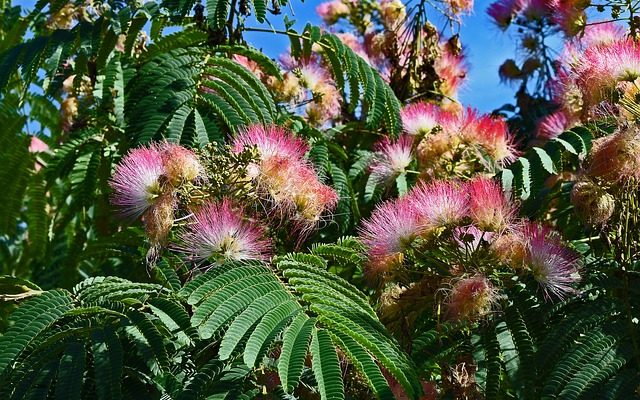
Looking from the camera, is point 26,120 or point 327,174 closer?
point 327,174

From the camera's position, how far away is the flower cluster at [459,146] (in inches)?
141

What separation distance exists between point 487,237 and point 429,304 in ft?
0.89

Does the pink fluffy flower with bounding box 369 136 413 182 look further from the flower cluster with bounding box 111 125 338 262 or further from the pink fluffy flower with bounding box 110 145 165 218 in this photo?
the pink fluffy flower with bounding box 110 145 165 218

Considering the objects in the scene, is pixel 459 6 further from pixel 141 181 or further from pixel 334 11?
pixel 141 181

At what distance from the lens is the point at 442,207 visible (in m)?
2.72

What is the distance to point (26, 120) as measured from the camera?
4.34 meters

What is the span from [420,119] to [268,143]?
1088 mm

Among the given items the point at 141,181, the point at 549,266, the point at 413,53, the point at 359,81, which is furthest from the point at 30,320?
the point at 413,53

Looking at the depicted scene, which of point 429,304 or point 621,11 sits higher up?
point 621,11

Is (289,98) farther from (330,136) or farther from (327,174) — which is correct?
(327,174)

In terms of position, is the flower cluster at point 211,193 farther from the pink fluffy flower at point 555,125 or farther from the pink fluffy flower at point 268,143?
the pink fluffy flower at point 555,125

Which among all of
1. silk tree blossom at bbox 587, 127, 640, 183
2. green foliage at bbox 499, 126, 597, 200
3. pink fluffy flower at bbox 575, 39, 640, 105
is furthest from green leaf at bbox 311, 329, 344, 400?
pink fluffy flower at bbox 575, 39, 640, 105

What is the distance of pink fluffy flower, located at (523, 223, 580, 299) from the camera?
2.61m

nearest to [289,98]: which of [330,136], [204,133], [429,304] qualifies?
[330,136]
